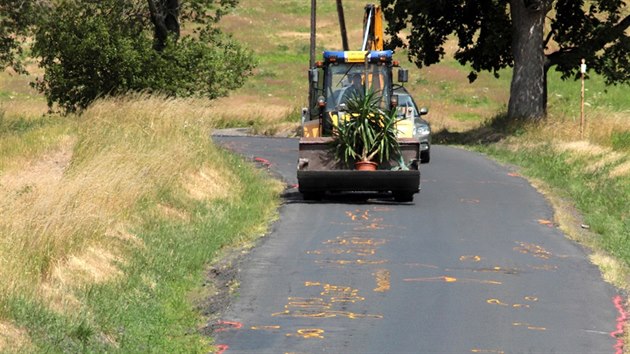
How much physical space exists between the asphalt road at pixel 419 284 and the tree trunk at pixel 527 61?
56.7 ft

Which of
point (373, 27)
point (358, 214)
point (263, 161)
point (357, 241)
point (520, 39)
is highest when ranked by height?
point (373, 27)

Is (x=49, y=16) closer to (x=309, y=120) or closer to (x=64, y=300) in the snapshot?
(x=309, y=120)

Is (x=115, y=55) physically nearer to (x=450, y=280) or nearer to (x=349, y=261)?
(x=349, y=261)

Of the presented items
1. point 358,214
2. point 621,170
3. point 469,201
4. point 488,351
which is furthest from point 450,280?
point 621,170

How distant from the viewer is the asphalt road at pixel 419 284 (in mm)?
12219

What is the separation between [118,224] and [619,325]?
21.2 ft

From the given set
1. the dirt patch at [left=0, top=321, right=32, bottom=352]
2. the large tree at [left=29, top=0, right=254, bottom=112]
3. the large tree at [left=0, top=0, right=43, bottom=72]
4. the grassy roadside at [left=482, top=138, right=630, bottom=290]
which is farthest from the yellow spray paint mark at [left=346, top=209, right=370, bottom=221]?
the large tree at [left=0, top=0, right=43, bottom=72]

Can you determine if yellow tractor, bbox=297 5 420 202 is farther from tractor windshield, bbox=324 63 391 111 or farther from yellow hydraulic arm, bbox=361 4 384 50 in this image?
yellow hydraulic arm, bbox=361 4 384 50

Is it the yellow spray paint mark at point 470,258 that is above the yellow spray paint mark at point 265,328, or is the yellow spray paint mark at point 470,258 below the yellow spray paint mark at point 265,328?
below

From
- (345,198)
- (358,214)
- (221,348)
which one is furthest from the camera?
(345,198)

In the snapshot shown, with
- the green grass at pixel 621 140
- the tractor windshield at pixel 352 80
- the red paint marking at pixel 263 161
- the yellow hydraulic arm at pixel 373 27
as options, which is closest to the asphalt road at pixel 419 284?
the tractor windshield at pixel 352 80

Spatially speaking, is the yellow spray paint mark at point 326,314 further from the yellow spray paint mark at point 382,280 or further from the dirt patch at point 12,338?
the dirt patch at point 12,338

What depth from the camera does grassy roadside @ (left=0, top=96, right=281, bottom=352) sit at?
1177cm

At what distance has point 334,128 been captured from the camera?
2330cm
